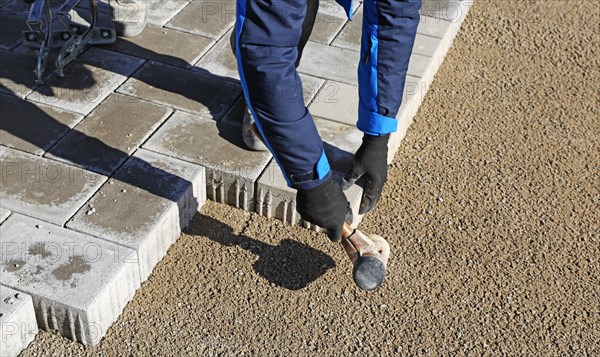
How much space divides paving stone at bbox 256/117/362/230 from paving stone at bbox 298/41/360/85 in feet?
2.00

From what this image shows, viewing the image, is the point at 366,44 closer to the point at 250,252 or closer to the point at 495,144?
the point at 250,252

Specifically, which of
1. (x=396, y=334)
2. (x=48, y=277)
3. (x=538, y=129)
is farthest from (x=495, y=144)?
(x=48, y=277)

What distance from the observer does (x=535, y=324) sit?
3377 millimetres

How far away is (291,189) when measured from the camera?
3639 millimetres

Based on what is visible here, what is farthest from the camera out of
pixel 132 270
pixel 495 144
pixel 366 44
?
pixel 495 144

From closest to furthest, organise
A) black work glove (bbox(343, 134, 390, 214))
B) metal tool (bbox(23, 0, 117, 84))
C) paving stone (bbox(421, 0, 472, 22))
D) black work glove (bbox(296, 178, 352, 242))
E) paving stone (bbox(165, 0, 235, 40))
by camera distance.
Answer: black work glove (bbox(296, 178, 352, 242)) < black work glove (bbox(343, 134, 390, 214)) < metal tool (bbox(23, 0, 117, 84)) < paving stone (bbox(165, 0, 235, 40)) < paving stone (bbox(421, 0, 472, 22))

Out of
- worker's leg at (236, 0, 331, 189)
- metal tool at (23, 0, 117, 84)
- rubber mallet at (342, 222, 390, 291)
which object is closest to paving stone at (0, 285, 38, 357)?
worker's leg at (236, 0, 331, 189)

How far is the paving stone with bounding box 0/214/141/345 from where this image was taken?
306 centimetres

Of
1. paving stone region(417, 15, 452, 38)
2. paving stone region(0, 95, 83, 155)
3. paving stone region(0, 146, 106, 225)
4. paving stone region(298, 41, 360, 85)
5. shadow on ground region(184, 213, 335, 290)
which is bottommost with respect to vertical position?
shadow on ground region(184, 213, 335, 290)

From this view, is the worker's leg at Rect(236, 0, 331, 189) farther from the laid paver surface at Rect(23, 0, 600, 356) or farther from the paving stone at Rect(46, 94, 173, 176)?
the paving stone at Rect(46, 94, 173, 176)

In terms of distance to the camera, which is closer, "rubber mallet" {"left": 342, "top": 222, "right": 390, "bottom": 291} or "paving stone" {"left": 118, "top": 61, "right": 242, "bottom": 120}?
"rubber mallet" {"left": 342, "top": 222, "right": 390, "bottom": 291}

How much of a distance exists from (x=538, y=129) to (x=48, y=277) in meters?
3.01

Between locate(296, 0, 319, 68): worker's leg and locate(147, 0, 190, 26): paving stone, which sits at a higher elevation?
locate(296, 0, 319, 68): worker's leg

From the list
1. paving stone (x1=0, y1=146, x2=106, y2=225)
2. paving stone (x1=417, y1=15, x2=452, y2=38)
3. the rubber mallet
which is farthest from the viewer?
paving stone (x1=417, y1=15, x2=452, y2=38)
